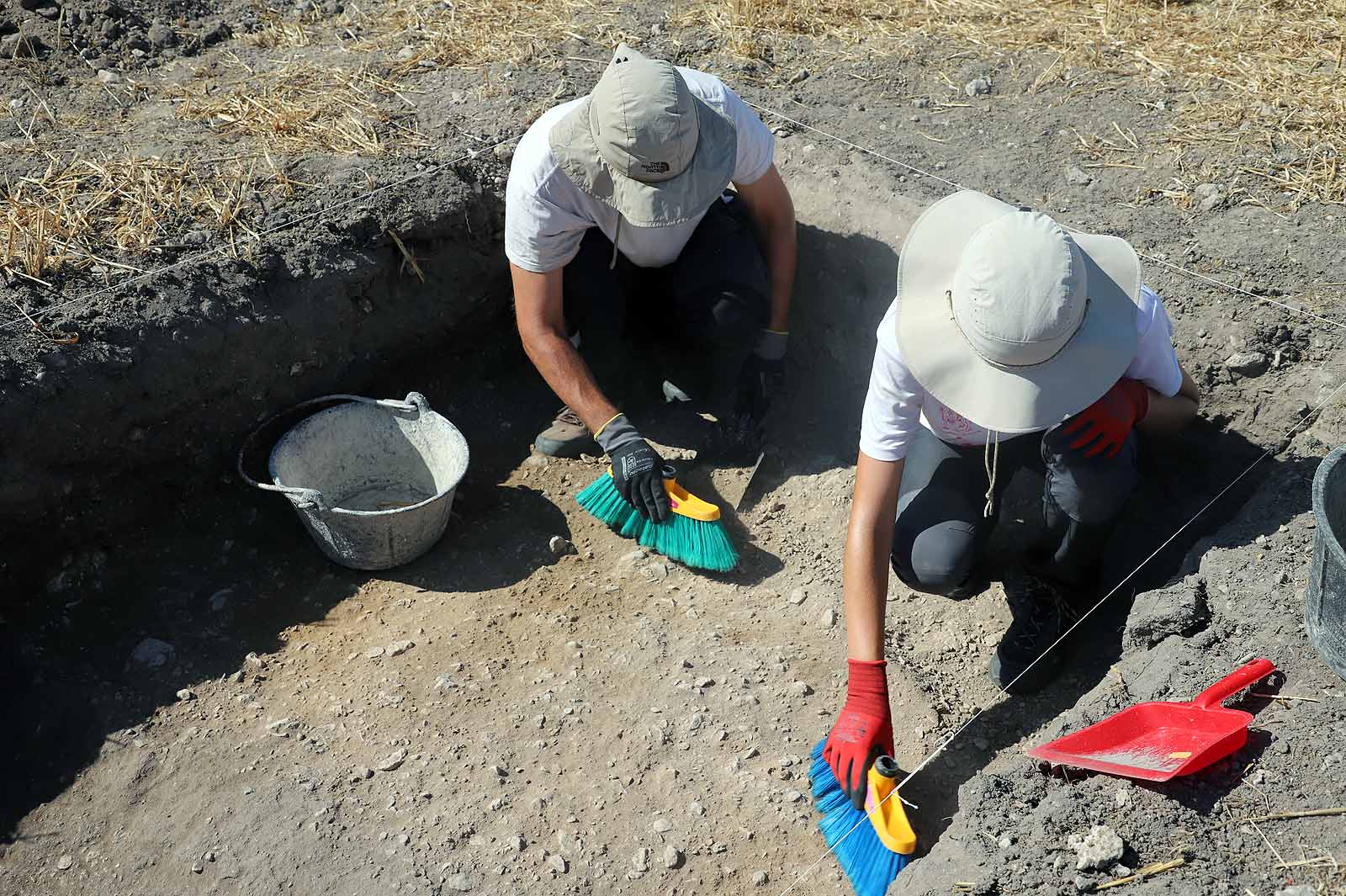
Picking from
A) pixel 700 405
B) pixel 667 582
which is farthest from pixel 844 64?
pixel 667 582

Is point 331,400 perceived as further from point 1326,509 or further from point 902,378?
point 1326,509

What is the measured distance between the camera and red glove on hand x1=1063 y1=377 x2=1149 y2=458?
2543 millimetres

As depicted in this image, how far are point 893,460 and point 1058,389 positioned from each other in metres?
0.43

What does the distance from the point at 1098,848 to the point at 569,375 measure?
1982mm

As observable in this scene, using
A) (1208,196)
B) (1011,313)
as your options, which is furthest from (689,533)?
(1208,196)

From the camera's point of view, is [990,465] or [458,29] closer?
[990,465]

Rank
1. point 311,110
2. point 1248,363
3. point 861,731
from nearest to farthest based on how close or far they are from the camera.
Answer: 1. point 861,731
2. point 1248,363
3. point 311,110

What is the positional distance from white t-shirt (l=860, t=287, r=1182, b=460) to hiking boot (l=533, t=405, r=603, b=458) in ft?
4.91

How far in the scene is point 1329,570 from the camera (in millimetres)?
2139

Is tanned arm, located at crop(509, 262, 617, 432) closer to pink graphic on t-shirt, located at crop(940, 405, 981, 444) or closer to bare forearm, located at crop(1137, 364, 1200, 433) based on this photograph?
pink graphic on t-shirt, located at crop(940, 405, 981, 444)

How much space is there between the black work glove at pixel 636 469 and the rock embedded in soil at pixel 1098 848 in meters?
1.58

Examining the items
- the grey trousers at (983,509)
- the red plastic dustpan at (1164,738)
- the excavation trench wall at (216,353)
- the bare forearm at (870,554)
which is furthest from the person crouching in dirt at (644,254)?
the red plastic dustpan at (1164,738)

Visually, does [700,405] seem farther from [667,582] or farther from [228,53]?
[228,53]

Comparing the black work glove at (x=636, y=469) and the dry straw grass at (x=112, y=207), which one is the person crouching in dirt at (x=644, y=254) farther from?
the dry straw grass at (x=112, y=207)
